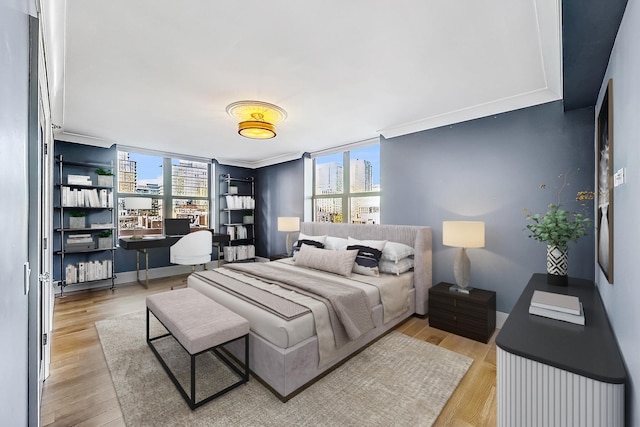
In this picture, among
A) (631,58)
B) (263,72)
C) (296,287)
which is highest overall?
(263,72)

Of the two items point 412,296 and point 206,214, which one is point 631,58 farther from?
point 206,214

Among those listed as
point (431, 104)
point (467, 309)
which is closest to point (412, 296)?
point (467, 309)

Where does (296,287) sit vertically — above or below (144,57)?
below

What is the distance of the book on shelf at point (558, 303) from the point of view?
1.54m

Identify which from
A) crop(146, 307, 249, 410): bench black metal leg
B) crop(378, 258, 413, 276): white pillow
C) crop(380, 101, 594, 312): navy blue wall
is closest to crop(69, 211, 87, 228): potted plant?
crop(146, 307, 249, 410): bench black metal leg

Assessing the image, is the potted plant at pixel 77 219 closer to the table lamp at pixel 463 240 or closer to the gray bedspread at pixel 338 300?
the gray bedspread at pixel 338 300

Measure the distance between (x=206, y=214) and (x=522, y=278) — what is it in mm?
5748

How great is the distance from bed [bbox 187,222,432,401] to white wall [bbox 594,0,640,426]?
1.58m

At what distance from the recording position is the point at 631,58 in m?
Answer: 1.14

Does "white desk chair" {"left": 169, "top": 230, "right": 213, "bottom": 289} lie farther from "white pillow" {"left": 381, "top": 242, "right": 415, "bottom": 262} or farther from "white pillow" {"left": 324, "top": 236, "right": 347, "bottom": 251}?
"white pillow" {"left": 381, "top": 242, "right": 415, "bottom": 262}

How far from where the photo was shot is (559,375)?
114 cm

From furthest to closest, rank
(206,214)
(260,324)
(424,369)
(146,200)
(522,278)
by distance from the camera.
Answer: (206,214) < (146,200) < (522,278) < (424,369) < (260,324)

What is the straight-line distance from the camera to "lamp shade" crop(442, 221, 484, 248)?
9.23 feet

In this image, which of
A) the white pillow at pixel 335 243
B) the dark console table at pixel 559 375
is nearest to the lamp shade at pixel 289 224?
the white pillow at pixel 335 243
